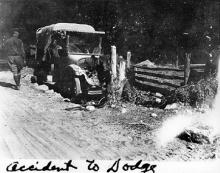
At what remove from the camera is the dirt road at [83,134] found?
498cm

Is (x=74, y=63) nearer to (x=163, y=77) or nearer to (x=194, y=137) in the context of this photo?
(x=163, y=77)

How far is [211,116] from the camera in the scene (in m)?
7.18

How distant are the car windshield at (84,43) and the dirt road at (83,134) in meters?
2.58

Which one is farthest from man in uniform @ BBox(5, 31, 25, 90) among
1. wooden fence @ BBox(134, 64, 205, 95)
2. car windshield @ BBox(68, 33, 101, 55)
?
wooden fence @ BBox(134, 64, 205, 95)

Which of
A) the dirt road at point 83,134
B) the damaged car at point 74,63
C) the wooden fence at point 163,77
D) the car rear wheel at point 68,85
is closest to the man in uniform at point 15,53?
the damaged car at point 74,63

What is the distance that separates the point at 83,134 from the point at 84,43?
18.0ft

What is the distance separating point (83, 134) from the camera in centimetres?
601

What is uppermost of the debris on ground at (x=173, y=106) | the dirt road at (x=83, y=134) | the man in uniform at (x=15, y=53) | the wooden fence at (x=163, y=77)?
the man in uniform at (x=15, y=53)

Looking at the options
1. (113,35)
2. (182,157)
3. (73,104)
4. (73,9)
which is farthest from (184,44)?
(182,157)

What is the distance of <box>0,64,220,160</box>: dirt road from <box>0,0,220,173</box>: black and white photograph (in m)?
0.02

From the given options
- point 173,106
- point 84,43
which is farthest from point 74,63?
point 173,106

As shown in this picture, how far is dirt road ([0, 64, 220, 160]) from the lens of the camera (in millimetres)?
4984
